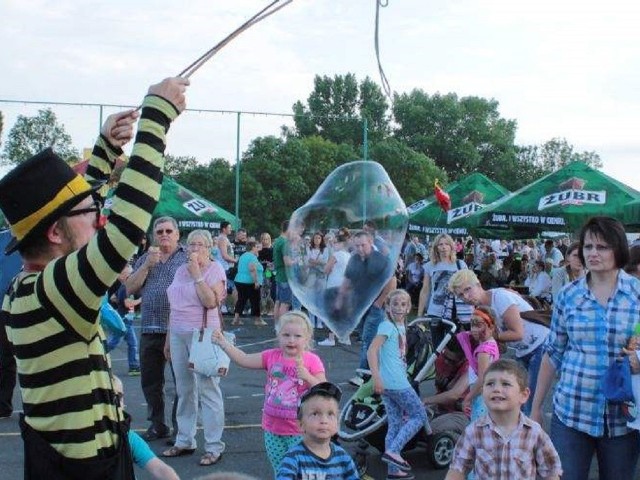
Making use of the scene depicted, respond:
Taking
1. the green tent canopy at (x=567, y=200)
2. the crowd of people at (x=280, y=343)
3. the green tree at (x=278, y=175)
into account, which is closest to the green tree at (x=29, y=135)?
the green tree at (x=278, y=175)

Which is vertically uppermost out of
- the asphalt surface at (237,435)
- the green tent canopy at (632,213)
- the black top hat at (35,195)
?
the green tent canopy at (632,213)

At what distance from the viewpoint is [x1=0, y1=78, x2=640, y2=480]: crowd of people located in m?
2.31

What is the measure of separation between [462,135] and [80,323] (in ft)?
224

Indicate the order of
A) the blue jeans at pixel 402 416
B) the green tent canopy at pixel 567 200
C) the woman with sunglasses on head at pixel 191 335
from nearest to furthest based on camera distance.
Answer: the blue jeans at pixel 402 416 → the woman with sunglasses on head at pixel 191 335 → the green tent canopy at pixel 567 200

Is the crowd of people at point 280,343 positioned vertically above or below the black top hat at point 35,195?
below

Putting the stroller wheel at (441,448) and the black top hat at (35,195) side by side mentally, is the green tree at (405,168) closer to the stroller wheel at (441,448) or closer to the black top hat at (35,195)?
the stroller wheel at (441,448)

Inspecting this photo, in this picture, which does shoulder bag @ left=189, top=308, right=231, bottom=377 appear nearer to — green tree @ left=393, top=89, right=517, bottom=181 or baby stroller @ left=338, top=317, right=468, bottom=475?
baby stroller @ left=338, top=317, right=468, bottom=475

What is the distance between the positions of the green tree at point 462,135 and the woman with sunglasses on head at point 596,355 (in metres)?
45.0

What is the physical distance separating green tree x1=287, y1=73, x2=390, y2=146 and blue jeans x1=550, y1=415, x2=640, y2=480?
29.6m

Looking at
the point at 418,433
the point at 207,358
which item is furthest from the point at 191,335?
the point at 418,433

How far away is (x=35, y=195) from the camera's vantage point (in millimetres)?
2312

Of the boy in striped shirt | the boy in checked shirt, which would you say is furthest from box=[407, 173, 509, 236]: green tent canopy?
the boy in checked shirt

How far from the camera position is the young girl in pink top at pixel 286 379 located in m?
5.08

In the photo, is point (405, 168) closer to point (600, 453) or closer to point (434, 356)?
point (434, 356)
